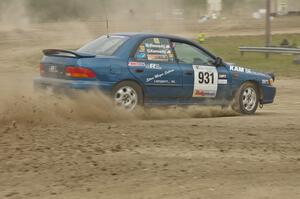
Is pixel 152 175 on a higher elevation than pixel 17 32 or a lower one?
lower

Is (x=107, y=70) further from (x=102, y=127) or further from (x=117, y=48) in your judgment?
(x=102, y=127)

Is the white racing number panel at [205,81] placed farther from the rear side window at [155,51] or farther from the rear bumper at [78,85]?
the rear bumper at [78,85]

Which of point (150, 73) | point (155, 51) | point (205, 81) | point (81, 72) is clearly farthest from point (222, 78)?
point (81, 72)

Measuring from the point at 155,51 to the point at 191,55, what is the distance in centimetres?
77

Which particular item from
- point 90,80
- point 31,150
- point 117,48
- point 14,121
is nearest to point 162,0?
point 117,48

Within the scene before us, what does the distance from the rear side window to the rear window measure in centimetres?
32

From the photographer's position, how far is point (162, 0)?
36.0 ft

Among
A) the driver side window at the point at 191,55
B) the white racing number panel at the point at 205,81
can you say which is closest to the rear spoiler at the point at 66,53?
the driver side window at the point at 191,55

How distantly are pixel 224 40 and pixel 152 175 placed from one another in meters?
30.8

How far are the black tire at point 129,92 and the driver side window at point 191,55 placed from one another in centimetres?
106

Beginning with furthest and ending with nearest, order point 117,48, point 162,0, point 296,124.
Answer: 1. point 162,0
2. point 117,48
3. point 296,124

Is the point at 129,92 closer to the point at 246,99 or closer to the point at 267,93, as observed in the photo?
the point at 246,99

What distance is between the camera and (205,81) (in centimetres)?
1067

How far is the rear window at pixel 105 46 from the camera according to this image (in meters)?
9.93
